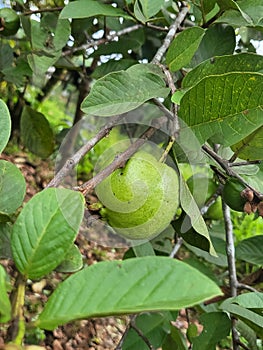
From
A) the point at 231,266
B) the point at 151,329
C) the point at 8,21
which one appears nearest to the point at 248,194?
the point at 231,266

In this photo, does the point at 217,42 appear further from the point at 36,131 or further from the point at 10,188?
the point at 36,131

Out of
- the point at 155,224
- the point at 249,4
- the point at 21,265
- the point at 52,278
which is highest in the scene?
the point at 249,4

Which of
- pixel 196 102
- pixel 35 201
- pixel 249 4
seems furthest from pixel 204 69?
pixel 35 201

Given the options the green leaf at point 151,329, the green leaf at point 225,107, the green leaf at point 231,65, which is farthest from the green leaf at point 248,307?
the green leaf at point 151,329

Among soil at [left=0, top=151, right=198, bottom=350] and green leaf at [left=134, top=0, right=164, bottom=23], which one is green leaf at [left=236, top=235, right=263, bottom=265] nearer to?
Result: green leaf at [left=134, top=0, right=164, bottom=23]

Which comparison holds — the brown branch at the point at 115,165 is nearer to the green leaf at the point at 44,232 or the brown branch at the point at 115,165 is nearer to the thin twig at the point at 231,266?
the green leaf at the point at 44,232

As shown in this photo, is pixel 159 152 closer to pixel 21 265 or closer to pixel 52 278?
pixel 21 265

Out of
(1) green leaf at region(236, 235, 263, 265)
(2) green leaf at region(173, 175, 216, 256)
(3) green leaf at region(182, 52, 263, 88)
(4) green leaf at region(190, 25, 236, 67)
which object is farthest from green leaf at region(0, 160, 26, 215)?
(1) green leaf at region(236, 235, 263, 265)

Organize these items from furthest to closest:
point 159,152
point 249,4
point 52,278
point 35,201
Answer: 1. point 52,278
2. point 249,4
3. point 159,152
4. point 35,201
